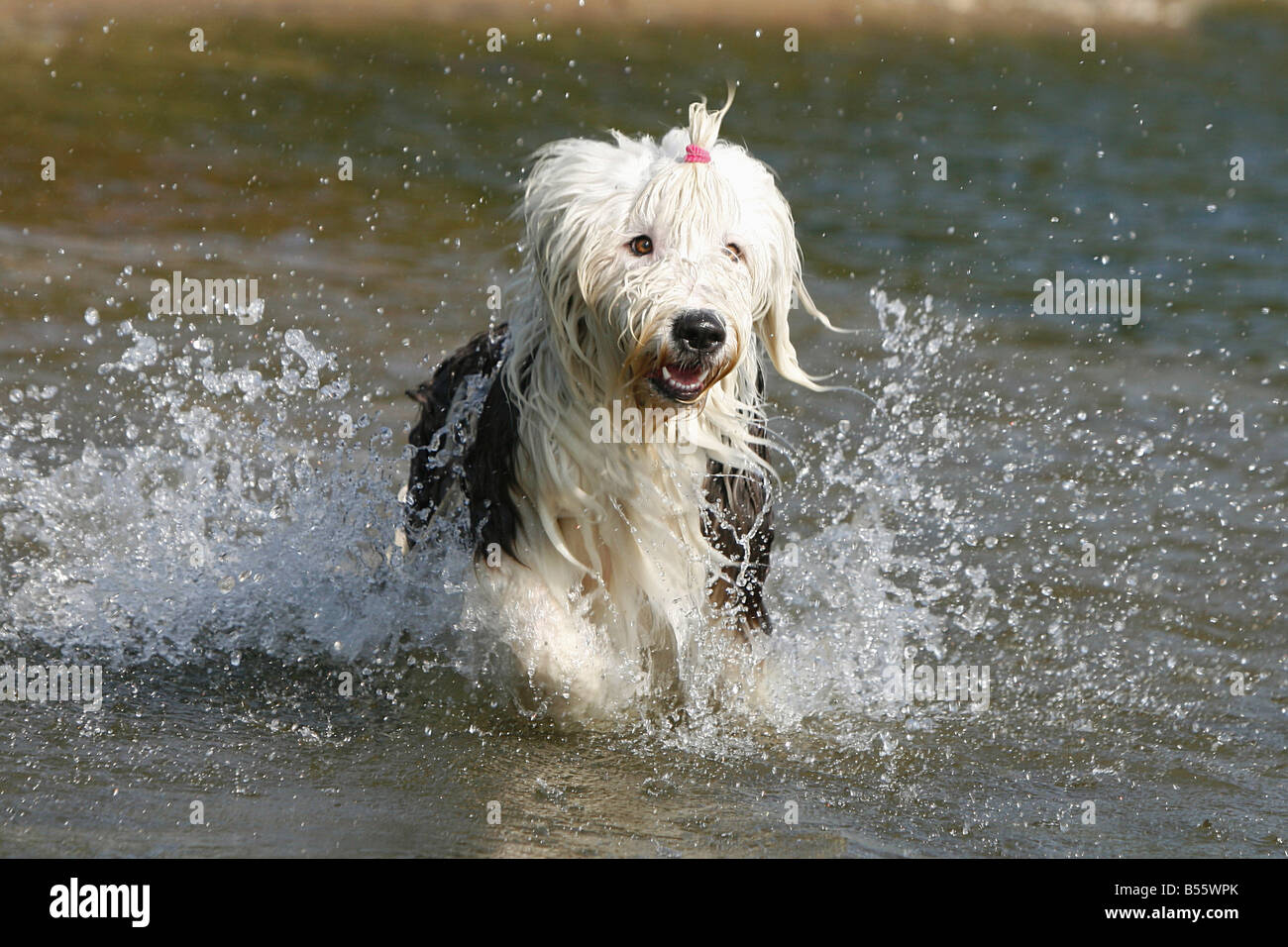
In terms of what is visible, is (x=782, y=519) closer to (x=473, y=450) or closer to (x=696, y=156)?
(x=473, y=450)

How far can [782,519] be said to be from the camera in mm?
6504

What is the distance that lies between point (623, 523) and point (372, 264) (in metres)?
6.45

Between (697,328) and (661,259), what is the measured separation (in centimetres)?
24

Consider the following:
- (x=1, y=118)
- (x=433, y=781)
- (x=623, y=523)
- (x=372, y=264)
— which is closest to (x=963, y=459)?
(x=623, y=523)

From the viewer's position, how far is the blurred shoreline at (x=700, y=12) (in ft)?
61.4

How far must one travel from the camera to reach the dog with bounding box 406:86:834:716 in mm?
4047

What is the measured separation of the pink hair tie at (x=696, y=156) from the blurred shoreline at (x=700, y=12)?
15.9m

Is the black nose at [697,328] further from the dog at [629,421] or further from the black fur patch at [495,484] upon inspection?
the black fur patch at [495,484]

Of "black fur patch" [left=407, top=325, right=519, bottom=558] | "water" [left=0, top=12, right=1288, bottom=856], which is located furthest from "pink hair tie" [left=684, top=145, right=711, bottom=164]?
"water" [left=0, top=12, right=1288, bottom=856]
